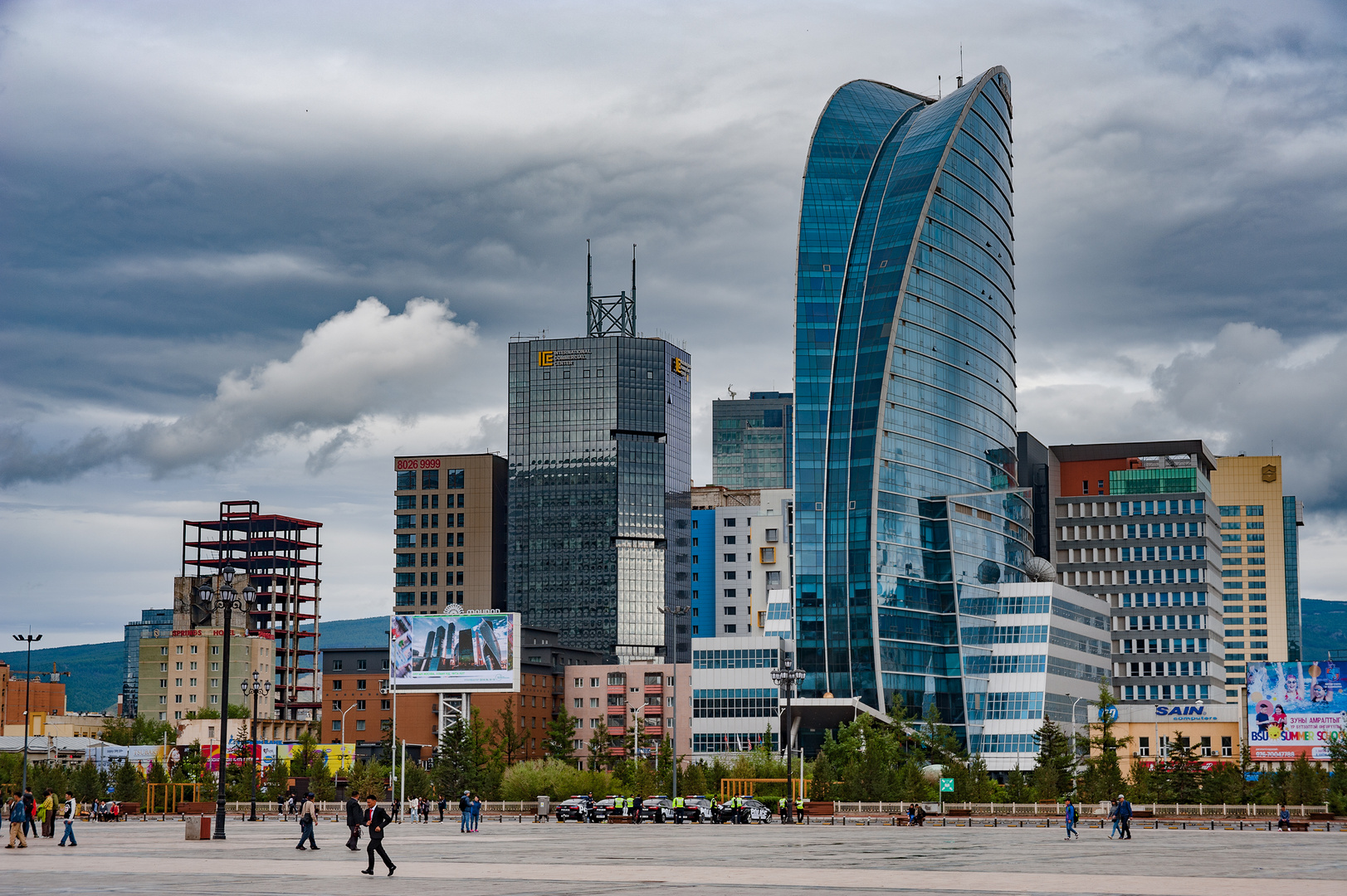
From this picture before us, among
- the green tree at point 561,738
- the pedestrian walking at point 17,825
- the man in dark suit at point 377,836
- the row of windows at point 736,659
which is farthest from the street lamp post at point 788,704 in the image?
the row of windows at point 736,659

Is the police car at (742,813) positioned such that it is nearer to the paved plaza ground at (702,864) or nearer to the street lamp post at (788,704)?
the street lamp post at (788,704)

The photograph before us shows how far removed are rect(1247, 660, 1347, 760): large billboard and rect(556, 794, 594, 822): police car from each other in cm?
7218

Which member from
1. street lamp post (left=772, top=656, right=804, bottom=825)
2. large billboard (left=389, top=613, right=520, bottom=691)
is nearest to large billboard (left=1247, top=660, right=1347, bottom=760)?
street lamp post (left=772, top=656, right=804, bottom=825)

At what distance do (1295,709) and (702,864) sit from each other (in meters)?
115

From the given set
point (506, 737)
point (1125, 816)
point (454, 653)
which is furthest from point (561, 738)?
point (1125, 816)

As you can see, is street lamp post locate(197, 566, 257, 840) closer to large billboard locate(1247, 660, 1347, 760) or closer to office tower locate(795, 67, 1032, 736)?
large billboard locate(1247, 660, 1347, 760)

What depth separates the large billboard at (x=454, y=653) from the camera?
172625 millimetres

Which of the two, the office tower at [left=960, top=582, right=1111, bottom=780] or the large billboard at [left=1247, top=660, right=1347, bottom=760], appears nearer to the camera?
the large billboard at [left=1247, top=660, right=1347, bottom=760]

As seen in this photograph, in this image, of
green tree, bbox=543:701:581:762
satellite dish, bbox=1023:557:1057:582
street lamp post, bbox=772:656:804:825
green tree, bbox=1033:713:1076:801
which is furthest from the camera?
satellite dish, bbox=1023:557:1057:582

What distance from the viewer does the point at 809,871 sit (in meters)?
38.7

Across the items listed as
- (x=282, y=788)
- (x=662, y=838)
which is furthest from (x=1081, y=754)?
(x=662, y=838)

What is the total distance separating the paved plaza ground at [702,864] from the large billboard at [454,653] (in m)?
104

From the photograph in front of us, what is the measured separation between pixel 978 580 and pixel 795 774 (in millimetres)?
52758

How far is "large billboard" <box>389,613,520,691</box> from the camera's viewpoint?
17262cm
